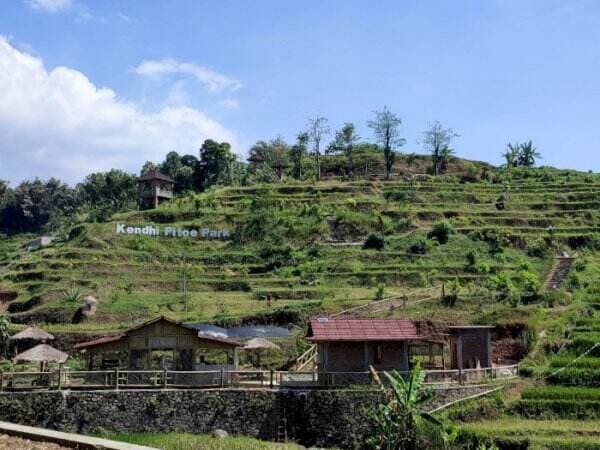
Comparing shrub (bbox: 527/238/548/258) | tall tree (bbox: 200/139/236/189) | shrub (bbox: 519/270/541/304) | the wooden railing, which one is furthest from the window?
tall tree (bbox: 200/139/236/189)

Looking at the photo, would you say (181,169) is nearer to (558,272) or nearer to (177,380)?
(558,272)

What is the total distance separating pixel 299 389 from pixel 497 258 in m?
34.0

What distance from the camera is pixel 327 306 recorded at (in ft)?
157

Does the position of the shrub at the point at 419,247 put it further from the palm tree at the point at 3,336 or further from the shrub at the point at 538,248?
the palm tree at the point at 3,336

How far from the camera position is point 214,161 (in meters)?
101

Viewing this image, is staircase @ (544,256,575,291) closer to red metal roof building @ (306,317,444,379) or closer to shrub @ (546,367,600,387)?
shrub @ (546,367,600,387)

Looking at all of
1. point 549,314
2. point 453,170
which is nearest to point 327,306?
point 549,314

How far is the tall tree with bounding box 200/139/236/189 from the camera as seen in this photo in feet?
327

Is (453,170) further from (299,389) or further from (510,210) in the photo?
(299,389)

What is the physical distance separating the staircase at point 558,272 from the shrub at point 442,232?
375 inches

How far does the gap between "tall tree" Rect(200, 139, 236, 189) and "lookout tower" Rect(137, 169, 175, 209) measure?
39.3 feet

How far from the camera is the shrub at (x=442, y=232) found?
65562 mm

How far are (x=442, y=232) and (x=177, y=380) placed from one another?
1514 inches

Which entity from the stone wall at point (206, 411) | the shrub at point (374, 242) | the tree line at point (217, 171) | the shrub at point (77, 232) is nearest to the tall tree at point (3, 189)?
the tree line at point (217, 171)
